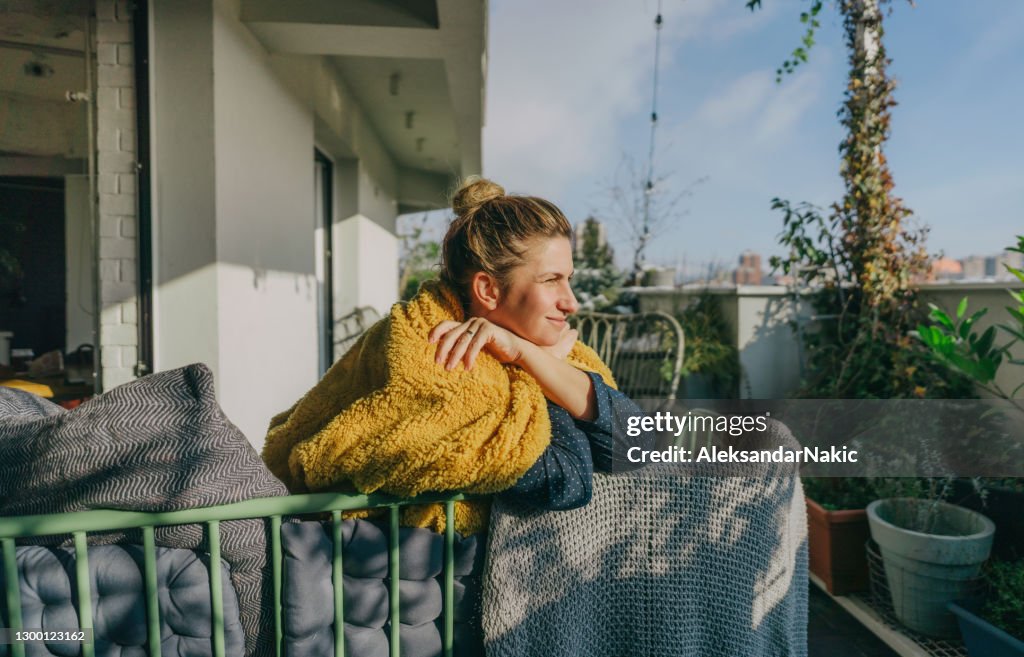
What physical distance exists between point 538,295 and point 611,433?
0.99ft

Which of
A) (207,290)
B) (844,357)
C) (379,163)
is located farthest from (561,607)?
(379,163)

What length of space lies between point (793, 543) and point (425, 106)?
5595 millimetres

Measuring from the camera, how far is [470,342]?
1.12m

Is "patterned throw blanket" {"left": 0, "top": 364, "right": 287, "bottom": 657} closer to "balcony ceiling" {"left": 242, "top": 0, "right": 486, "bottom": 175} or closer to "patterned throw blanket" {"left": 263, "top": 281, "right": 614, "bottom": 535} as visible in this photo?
"patterned throw blanket" {"left": 263, "top": 281, "right": 614, "bottom": 535}

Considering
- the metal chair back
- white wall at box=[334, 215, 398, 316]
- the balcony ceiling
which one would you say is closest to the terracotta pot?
the metal chair back

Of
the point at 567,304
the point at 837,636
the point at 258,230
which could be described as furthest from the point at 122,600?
the point at 258,230

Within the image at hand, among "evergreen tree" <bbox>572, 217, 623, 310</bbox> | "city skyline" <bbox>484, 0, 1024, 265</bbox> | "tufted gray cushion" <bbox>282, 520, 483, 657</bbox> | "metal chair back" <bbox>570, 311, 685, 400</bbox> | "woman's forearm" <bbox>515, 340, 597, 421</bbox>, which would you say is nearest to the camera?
"tufted gray cushion" <bbox>282, 520, 483, 657</bbox>

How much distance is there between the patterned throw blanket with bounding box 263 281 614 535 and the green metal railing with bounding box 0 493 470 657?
0.14ft

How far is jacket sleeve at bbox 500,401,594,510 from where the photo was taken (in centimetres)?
104

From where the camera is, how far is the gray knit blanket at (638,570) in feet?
3.49

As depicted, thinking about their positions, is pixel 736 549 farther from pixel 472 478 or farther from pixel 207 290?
pixel 207 290

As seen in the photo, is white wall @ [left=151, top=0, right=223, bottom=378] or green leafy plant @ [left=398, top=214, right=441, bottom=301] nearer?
white wall @ [left=151, top=0, right=223, bottom=378]

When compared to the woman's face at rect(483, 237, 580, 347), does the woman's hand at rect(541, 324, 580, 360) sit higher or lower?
lower

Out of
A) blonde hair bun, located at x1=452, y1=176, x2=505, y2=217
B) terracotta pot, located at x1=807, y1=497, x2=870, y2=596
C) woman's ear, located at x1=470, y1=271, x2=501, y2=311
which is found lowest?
terracotta pot, located at x1=807, y1=497, x2=870, y2=596
